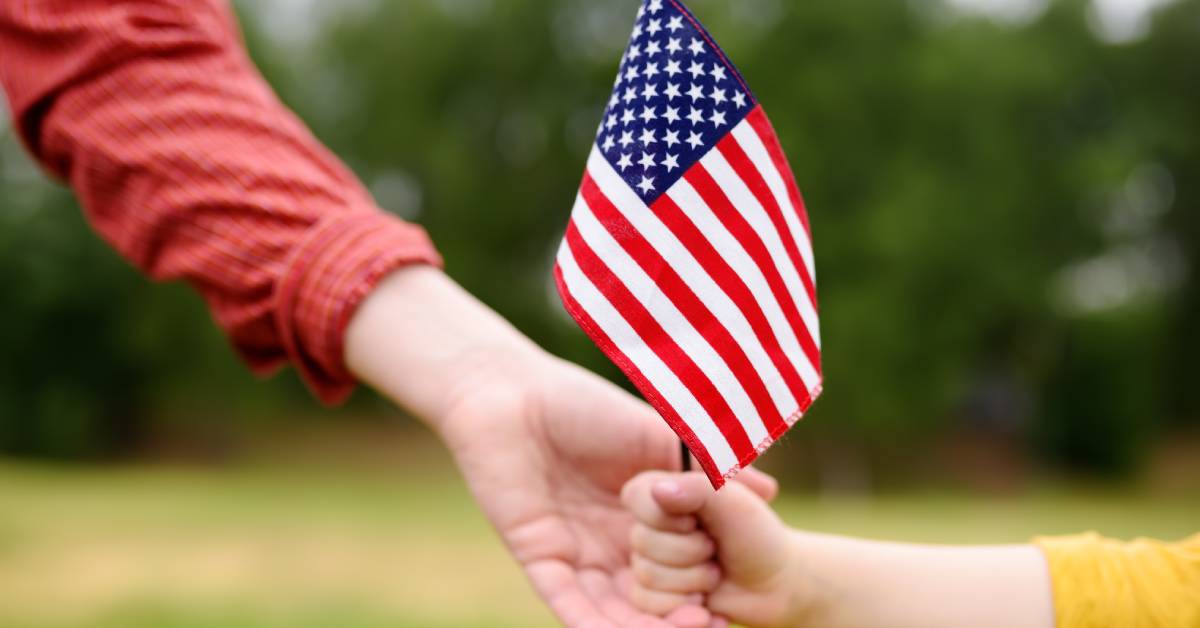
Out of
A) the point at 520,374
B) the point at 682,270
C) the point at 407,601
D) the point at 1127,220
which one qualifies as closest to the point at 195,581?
the point at 407,601

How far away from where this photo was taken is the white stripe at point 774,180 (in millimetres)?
1364

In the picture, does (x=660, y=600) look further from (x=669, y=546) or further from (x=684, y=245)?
(x=684, y=245)

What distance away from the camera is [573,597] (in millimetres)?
1665

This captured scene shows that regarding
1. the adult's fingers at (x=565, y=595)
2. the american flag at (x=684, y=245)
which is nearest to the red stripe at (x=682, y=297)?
the american flag at (x=684, y=245)

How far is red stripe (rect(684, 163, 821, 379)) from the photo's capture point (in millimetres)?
1350

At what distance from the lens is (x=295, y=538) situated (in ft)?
29.2

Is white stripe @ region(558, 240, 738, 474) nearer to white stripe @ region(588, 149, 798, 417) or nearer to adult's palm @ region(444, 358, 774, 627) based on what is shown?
white stripe @ region(588, 149, 798, 417)

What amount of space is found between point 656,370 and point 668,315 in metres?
0.08

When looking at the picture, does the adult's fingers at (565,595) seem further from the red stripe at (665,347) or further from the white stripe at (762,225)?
the white stripe at (762,225)

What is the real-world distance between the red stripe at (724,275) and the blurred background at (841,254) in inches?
461

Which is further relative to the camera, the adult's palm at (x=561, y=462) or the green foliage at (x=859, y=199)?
the green foliage at (x=859, y=199)

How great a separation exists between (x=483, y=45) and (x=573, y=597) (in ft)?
56.4

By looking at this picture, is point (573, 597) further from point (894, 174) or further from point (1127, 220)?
point (1127, 220)

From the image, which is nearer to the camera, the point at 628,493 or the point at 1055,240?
the point at 628,493
